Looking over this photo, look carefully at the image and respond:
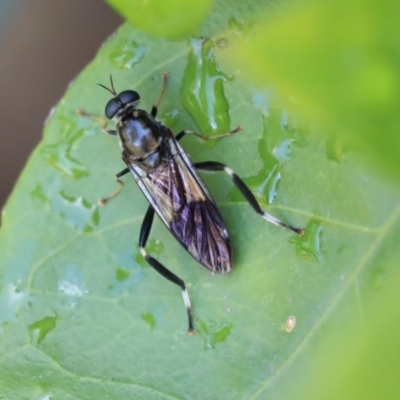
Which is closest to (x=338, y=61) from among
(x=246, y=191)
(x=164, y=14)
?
(x=164, y=14)

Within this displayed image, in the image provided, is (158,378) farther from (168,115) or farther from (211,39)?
(211,39)

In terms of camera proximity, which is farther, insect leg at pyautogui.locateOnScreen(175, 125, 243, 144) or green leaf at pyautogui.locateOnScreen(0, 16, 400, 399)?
insect leg at pyautogui.locateOnScreen(175, 125, 243, 144)

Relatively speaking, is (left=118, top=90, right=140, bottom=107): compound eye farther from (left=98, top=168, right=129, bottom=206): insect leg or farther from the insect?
(left=98, top=168, right=129, bottom=206): insect leg

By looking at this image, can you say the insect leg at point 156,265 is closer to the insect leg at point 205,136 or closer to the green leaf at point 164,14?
the insect leg at point 205,136

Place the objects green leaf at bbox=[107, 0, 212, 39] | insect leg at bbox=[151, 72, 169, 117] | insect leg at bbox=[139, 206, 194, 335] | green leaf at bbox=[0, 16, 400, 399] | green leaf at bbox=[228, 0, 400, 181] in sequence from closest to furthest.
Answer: green leaf at bbox=[228, 0, 400, 181], green leaf at bbox=[107, 0, 212, 39], green leaf at bbox=[0, 16, 400, 399], insect leg at bbox=[139, 206, 194, 335], insect leg at bbox=[151, 72, 169, 117]

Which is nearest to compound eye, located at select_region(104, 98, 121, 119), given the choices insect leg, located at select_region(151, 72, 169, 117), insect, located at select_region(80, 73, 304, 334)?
insect, located at select_region(80, 73, 304, 334)

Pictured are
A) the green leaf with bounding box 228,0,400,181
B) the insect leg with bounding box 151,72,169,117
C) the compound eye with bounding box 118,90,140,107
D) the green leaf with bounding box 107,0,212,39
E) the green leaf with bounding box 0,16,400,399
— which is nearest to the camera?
the green leaf with bounding box 228,0,400,181

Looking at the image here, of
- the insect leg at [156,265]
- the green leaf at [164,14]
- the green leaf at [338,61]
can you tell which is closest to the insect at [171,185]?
the insect leg at [156,265]
